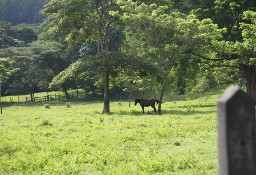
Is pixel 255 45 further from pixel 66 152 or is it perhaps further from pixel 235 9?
pixel 66 152

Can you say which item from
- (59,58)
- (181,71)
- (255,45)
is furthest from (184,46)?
(59,58)

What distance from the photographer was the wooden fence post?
7.23 feet

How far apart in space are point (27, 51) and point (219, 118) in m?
73.4

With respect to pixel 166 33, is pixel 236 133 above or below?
below

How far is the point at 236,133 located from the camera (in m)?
2.23

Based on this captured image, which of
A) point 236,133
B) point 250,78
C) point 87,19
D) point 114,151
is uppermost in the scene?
point 87,19

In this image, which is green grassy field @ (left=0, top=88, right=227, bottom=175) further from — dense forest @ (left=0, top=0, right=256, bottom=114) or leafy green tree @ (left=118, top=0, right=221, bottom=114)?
dense forest @ (left=0, top=0, right=256, bottom=114)

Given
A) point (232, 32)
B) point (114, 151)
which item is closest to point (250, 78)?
point (232, 32)

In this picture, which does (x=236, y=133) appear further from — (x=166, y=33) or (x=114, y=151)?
(x=166, y=33)

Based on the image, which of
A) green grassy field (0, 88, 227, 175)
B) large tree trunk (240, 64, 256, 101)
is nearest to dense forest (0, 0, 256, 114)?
large tree trunk (240, 64, 256, 101)

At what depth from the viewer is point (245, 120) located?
223 centimetres

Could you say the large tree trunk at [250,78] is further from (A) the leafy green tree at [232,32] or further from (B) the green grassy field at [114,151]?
(B) the green grassy field at [114,151]

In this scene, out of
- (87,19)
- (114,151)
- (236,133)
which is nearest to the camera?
(236,133)

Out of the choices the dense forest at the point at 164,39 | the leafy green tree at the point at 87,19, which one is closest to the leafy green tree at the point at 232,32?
the dense forest at the point at 164,39
